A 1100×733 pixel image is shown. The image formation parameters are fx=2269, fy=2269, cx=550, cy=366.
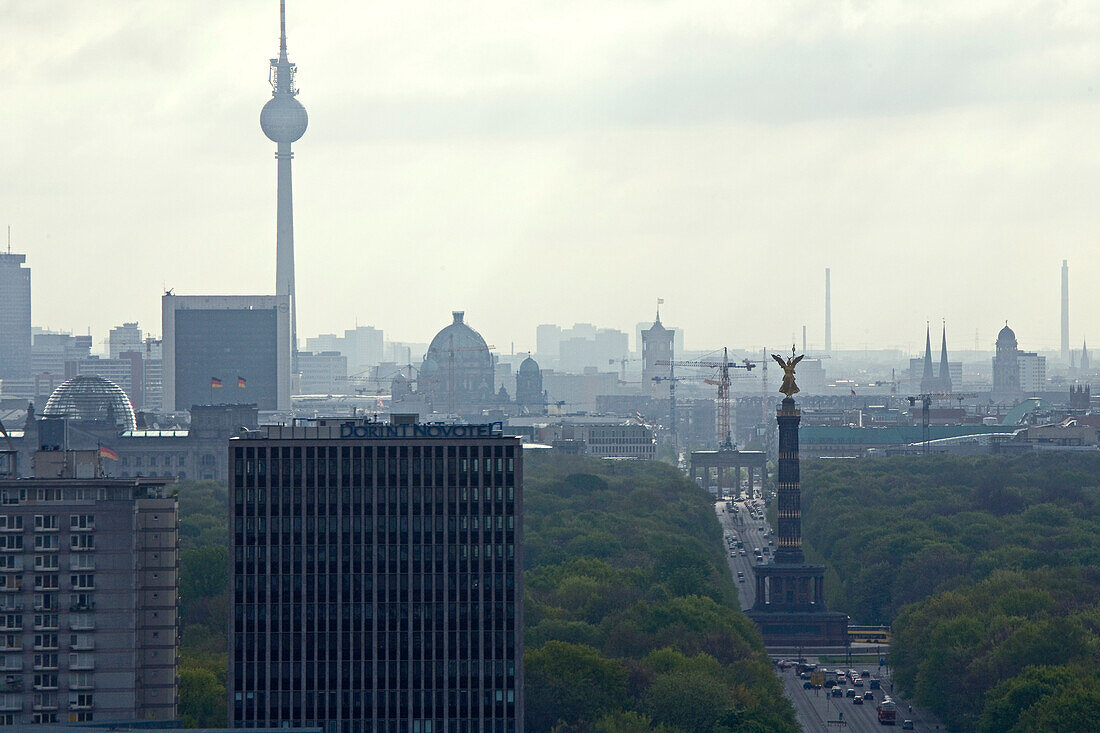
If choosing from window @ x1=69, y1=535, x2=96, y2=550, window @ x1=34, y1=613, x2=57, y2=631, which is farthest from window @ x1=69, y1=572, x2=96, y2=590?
window @ x1=34, y1=613, x2=57, y2=631

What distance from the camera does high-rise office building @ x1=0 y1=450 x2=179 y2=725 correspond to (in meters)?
131

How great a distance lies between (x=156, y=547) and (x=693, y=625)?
5369 centimetres

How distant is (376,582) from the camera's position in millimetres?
126812

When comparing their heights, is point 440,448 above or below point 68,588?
above

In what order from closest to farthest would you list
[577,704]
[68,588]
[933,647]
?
[68,588] < [577,704] < [933,647]

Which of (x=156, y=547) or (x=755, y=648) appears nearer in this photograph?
(x=156, y=547)

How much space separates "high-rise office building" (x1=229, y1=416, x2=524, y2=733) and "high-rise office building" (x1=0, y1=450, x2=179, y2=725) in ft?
31.8

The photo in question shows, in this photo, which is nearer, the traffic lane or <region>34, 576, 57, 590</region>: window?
<region>34, 576, 57, 590</region>: window

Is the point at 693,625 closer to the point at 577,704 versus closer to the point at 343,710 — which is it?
the point at 577,704

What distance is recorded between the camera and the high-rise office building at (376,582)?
125 metres

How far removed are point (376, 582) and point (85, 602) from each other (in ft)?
60.4

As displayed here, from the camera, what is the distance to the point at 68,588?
5217 inches

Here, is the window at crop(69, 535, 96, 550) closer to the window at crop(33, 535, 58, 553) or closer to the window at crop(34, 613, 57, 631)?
the window at crop(33, 535, 58, 553)

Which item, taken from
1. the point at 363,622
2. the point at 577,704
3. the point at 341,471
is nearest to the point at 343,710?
the point at 363,622
